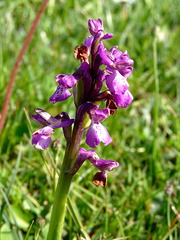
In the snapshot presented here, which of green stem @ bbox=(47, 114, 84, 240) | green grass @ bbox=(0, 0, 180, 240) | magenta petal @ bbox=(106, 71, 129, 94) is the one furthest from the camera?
green grass @ bbox=(0, 0, 180, 240)

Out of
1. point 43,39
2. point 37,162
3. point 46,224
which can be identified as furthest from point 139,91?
point 46,224

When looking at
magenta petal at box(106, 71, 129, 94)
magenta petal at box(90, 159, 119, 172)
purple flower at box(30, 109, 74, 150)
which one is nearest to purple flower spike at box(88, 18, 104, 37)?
magenta petal at box(106, 71, 129, 94)

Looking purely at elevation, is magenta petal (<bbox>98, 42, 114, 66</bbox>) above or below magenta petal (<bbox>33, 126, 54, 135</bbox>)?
above

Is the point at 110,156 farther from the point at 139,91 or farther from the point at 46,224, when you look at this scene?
the point at 139,91

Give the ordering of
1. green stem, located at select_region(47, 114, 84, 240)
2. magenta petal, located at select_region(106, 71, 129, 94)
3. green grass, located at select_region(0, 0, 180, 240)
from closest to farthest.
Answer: magenta petal, located at select_region(106, 71, 129, 94) < green stem, located at select_region(47, 114, 84, 240) < green grass, located at select_region(0, 0, 180, 240)

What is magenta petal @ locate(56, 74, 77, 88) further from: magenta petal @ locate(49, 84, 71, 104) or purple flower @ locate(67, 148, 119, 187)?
purple flower @ locate(67, 148, 119, 187)

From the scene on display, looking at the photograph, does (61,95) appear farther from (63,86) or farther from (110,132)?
(110,132)
